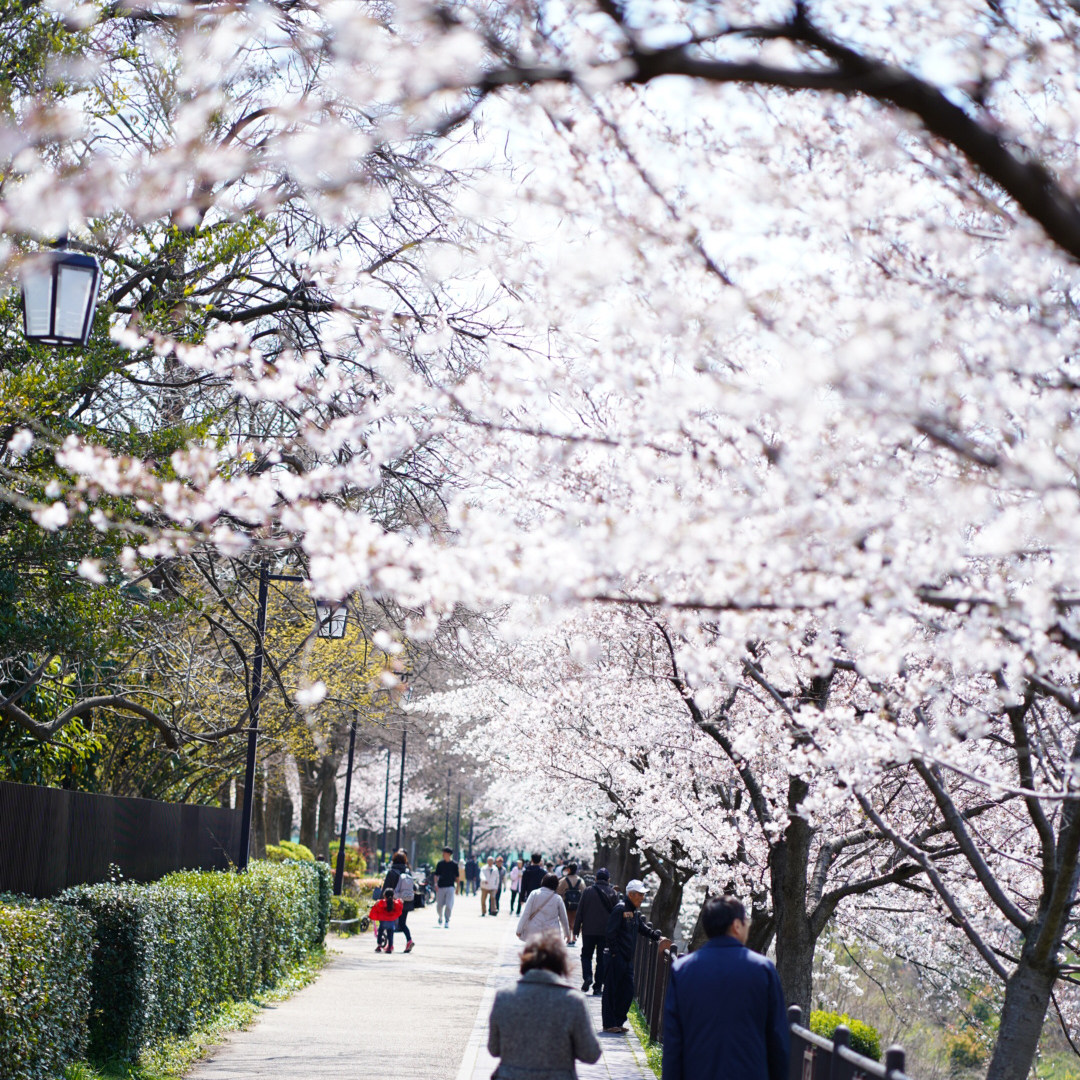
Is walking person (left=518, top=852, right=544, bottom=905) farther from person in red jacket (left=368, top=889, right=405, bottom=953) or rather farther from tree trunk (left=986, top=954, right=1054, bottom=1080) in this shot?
tree trunk (left=986, top=954, right=1054, bottom=1080)

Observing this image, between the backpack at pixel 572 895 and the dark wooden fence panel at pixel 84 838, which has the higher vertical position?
the dark wooden fence panel at pixel 84 838

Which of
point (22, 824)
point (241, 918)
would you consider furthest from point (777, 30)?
point (241, 918)

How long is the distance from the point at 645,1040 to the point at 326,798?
1097 inches

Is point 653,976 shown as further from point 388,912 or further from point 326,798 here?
point 326,798

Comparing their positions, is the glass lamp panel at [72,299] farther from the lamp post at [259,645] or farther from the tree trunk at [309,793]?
the tree trunk at [309,793]

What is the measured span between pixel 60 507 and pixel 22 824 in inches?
170

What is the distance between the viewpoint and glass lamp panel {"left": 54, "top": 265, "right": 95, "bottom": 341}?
24.6ft

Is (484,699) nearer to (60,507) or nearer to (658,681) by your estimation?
(658,681)

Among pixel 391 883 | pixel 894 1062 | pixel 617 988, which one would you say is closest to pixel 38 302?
pixel 894 1062

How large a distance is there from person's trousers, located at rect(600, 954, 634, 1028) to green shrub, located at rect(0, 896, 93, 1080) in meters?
6.91

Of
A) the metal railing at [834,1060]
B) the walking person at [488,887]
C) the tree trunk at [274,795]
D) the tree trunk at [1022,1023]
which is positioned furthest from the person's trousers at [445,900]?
the metal railing at [834,1060]

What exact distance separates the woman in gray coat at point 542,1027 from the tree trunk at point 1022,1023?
11.6ft

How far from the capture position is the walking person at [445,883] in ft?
94.6

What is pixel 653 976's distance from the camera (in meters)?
13.8
